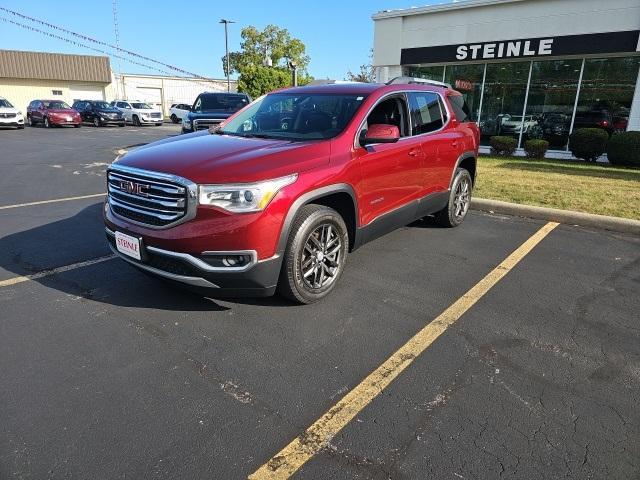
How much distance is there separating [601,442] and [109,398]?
262cm

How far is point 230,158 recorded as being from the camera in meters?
3.43

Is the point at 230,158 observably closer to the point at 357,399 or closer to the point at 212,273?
the point at 212,273

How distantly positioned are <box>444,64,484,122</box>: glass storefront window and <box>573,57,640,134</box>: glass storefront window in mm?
3218

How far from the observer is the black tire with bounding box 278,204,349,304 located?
3471mm

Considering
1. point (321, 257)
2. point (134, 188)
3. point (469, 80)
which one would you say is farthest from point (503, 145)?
point (134, 188)

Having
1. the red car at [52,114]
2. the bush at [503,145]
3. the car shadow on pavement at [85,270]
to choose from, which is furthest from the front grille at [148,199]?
the red car at [52,114]

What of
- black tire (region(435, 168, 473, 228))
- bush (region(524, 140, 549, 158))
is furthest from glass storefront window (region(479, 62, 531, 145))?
black tire (region(435, 168, 473, 228))

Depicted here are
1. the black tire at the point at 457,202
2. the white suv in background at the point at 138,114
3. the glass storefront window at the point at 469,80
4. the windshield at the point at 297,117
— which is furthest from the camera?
the white suv in background at the point at 138,114

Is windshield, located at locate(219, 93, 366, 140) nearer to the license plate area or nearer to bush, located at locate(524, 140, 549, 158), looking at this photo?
the license plate area

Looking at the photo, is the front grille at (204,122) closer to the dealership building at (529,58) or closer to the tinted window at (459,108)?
the dealership building at (529,58)

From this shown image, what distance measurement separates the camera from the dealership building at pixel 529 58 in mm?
12969

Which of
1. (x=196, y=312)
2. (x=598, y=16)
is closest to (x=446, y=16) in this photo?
(x=598, y=16)

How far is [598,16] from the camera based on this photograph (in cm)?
1286

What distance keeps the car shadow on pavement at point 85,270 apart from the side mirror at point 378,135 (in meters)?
1.85
